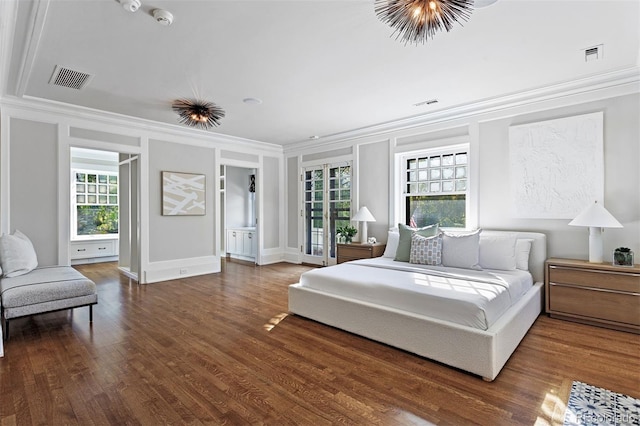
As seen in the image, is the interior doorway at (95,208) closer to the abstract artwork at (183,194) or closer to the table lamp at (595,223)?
the abstract artwork at (183,194)

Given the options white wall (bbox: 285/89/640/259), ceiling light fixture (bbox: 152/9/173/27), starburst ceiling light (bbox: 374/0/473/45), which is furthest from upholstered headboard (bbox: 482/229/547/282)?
ceiling light fixture (bbox: 152/9/173/27)

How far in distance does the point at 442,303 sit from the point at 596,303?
1.98 meters

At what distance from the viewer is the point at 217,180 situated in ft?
20.6

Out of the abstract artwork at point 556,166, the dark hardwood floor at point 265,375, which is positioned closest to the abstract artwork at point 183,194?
the dark hardwood floor at point 265,375

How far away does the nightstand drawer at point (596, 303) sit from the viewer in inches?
124

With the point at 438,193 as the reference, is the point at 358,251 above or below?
below

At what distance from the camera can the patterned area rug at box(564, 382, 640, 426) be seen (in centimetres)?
185

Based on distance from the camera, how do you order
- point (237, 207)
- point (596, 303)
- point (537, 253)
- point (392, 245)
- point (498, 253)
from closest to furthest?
point (596, 303), point (498, 253), point (537, 253), point (392, 245), point (237, 207)

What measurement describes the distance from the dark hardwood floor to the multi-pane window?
5012 millimetres

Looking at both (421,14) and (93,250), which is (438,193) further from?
(93,250)

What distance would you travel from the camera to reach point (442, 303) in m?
2.61

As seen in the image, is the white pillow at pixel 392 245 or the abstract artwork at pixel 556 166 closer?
the abstract artwork at pixel 556 166

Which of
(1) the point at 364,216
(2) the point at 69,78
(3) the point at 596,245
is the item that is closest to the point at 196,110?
(2) the point at 69,78

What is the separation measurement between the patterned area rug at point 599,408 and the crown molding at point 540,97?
320cm
